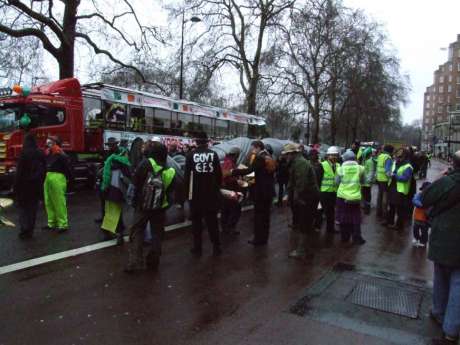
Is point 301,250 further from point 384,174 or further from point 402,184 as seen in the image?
point 384,174

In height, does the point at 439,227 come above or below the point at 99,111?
below

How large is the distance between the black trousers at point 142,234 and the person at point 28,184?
262 cm

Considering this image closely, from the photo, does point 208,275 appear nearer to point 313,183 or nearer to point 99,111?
point 313,183

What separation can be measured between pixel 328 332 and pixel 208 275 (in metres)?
1.91

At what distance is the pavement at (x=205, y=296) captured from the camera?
3721 millimetres

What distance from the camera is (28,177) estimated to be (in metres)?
6.94

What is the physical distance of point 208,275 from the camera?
17.5ft

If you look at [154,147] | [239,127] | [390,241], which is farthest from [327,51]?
[154,147]

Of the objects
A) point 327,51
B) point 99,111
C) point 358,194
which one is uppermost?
point 327,51

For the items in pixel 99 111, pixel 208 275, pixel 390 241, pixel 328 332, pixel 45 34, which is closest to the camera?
pixel 328 332

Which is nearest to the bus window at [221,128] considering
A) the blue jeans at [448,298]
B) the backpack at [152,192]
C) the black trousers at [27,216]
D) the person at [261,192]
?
the person at [261,192]

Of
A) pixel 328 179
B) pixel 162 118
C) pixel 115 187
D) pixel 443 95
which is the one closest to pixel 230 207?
pixel 328 179

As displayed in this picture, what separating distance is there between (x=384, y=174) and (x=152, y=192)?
22.2ft

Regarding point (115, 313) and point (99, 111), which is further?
point (99, 111)
